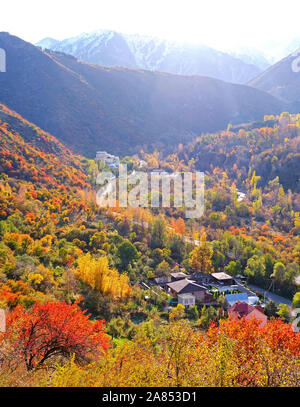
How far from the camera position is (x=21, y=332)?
12.6m

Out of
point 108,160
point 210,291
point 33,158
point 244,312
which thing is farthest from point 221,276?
point 108,160

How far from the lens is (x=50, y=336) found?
1285 cm

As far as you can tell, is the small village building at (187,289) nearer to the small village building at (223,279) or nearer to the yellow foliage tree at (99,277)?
the small village building at (223,279)

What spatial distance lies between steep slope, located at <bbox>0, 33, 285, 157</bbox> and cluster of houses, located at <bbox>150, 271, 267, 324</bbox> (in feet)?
207

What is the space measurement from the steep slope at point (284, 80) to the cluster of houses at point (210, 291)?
156 meters

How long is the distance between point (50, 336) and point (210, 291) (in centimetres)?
1888

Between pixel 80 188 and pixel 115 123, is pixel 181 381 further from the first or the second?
pixel 115 123

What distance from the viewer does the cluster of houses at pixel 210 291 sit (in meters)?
24.9

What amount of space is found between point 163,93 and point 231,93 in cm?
3282

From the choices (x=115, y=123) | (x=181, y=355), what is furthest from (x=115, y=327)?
(x=115, y=123)

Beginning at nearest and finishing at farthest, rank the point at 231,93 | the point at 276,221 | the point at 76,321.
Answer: the point at 76,321, the point at 276,221, the point at 231,93

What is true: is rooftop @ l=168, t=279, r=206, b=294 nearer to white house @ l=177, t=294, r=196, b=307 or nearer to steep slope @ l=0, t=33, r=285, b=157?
white house @ l=177, t=294, r=196, b=307

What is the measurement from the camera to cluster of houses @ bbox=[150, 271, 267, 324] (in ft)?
81.7

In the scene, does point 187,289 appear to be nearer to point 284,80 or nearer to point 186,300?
point 186,300
